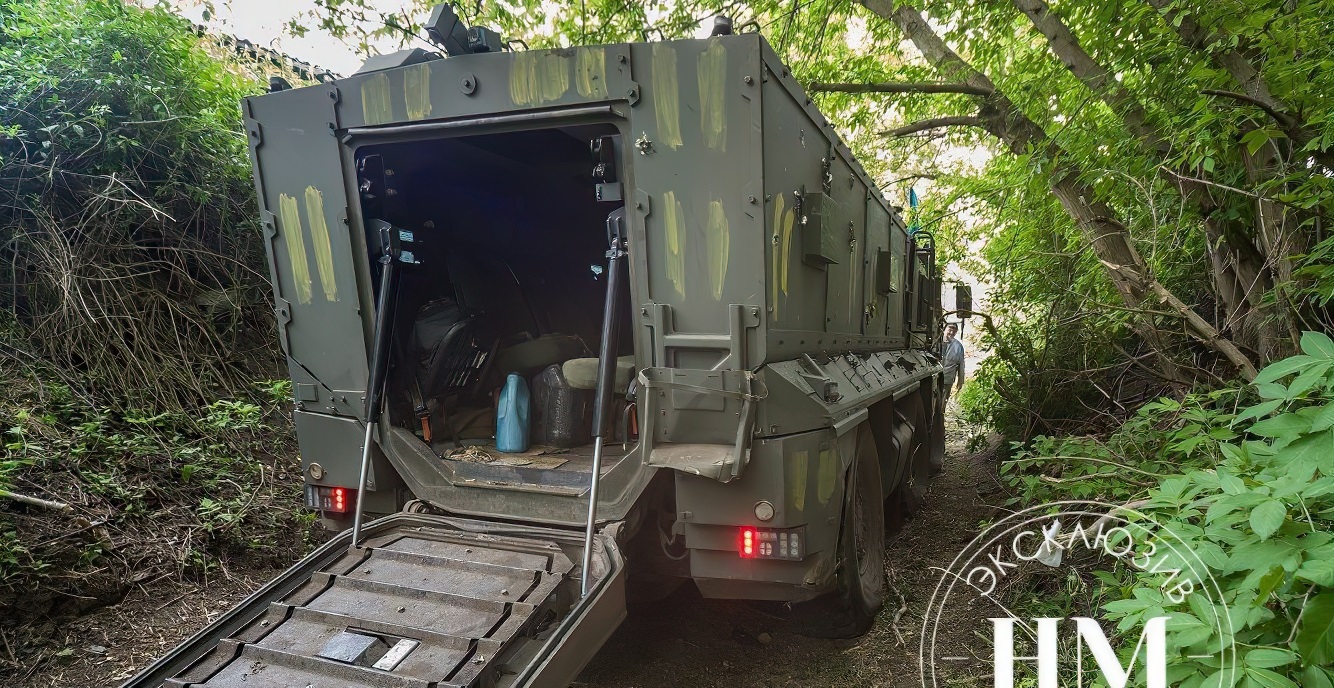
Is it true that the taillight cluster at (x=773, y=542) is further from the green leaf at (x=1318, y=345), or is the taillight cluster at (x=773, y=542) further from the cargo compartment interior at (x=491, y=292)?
the green leaf at (x=1318, y=345)

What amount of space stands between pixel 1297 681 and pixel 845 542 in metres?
1.82

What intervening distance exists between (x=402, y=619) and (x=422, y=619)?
8 cm

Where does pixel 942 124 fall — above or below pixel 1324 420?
above

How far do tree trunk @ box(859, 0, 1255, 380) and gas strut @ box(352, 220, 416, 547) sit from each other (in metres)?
3.77

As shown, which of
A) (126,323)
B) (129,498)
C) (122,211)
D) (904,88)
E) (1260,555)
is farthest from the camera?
(904,88)

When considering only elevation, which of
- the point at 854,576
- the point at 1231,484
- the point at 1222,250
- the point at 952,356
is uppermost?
the point at 1222,250

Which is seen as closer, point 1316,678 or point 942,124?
point 1316,678

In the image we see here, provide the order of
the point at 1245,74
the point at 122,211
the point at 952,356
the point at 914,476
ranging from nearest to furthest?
the point at 1245,74 → the point at 122,211 → the point at 914,476 → the point at 952,356

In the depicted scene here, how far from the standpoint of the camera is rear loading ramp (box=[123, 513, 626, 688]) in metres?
2.20

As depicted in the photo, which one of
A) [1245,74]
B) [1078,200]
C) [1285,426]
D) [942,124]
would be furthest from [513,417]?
[942,124]

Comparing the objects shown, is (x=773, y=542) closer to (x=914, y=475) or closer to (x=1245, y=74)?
(x=1245, y=74)

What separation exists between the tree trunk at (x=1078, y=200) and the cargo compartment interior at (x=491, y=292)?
3039 millimetres

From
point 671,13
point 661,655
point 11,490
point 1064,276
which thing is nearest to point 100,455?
point 11,490

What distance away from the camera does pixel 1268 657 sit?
1.50 meters
